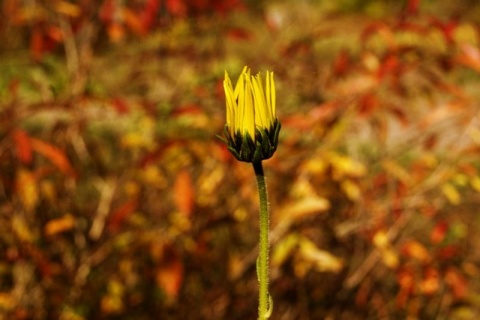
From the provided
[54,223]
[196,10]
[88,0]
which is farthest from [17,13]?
[54,223]

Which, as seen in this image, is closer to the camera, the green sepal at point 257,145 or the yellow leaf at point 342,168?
the green sepal at point 257,145

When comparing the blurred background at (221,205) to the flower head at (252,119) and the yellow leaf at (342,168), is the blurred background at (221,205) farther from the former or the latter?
the flower head at (252,119)

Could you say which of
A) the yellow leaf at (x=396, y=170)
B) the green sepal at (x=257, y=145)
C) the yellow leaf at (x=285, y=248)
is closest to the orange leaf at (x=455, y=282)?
the yellow leaf at (x=396, y=170)

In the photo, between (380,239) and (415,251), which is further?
(415,251)

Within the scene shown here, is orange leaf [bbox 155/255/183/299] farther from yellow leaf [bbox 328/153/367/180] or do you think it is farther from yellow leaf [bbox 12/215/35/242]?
yellow leaf [bbox 328/153/367/180]

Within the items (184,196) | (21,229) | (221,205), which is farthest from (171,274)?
(21,229)

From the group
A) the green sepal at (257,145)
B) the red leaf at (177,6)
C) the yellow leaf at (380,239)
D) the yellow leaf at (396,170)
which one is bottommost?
the yellow leaf at (380,239)

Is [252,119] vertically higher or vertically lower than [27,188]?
higher

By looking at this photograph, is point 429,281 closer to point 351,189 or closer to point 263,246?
point 351,189

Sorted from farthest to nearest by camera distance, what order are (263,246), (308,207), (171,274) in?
(171,274) → (308,207) → (263,246)
